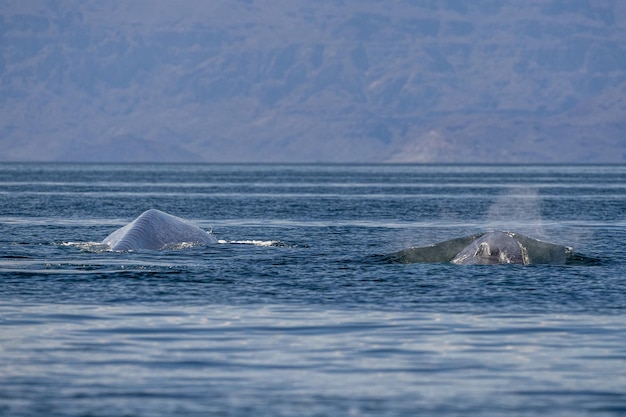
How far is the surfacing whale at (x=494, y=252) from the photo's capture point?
39.2 m

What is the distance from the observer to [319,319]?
1108 inches

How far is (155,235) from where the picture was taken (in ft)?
151

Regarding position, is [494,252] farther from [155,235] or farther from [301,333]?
[301,333]

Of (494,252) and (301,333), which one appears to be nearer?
(301,333)

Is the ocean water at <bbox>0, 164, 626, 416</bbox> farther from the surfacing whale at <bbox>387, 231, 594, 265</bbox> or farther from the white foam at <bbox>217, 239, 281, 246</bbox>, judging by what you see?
the surfacing whale at <bbox>387, 231, 594, 265</bbox>

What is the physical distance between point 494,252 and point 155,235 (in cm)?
1223

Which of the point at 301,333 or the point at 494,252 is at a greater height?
the point at 494,252

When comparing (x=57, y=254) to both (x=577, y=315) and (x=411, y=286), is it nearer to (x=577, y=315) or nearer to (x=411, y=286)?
(x=411, y=286)

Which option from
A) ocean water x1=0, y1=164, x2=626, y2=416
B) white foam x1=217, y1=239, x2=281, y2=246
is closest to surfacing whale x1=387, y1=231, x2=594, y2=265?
ocean water x1=0, y1=164, x2=626, y2=416

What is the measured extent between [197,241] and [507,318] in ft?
67.2

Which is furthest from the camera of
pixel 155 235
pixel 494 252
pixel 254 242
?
pixel 254 242

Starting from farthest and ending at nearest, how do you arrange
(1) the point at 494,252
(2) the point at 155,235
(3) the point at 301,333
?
(2) the point at 155,235 < (1) the point at 494,252 < (3) the point at 301,333

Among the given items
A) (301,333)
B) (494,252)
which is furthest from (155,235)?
(301,333)

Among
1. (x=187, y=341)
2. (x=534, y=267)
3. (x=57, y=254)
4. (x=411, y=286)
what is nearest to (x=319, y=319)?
(x=187, y=341)
